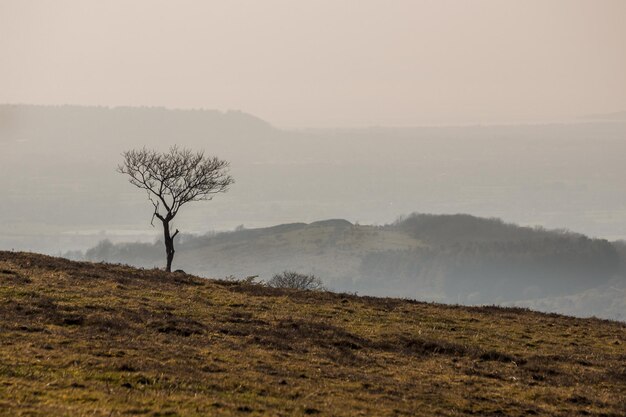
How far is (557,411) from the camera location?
30.0 meters

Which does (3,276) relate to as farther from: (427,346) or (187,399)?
(187,399)

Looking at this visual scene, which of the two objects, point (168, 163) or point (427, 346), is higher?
point (168, 163)

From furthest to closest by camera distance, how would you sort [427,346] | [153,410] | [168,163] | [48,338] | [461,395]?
[168,163] < [427,346] < [48,338] < [461,395] < [153,410]

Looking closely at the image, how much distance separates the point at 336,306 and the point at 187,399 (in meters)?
23.4

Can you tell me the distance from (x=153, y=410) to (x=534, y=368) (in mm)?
16675

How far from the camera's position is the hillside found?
1097 inches

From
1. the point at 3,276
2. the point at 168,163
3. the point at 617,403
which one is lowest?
the point at 617,403

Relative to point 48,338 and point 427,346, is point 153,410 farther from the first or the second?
point 427,346

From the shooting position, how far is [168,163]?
74.1 meters

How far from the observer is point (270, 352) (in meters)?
35.7

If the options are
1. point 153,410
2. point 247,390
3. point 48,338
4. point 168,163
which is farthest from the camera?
point 168,163

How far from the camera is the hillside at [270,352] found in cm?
2788

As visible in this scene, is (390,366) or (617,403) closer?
(617,403)

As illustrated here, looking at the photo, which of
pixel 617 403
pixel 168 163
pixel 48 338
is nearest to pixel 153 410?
pixel 48 338
